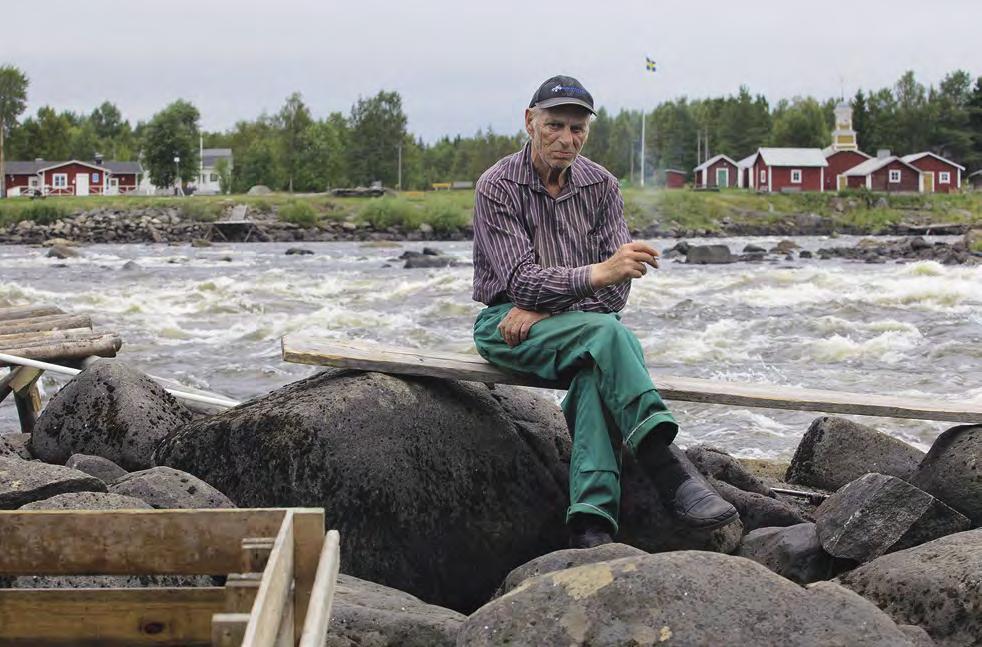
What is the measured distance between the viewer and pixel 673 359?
14.0 metres

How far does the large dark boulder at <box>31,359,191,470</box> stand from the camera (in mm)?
6141

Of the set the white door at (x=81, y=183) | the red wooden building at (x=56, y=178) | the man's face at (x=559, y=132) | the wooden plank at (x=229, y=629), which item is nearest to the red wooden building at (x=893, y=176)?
the red wooden building at (x=56, y=178)

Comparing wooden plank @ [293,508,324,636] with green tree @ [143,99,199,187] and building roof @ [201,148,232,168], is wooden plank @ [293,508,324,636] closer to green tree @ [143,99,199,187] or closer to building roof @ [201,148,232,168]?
green tree @ [143,99,199,187]

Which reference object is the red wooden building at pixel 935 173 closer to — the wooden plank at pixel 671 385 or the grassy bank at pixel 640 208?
the grassy bank at pixel 640 208

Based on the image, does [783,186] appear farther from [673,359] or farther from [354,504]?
[354,504]

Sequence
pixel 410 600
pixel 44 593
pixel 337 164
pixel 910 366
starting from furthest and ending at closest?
pixel 337 164, pixel 910 366, pixel 410 600, pixel 44 593

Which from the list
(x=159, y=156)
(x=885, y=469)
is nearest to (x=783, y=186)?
(x=159, y=156)

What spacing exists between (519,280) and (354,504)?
3.73 ft

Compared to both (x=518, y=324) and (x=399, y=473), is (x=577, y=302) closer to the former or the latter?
(x=518, y=324)

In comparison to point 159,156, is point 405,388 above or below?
below

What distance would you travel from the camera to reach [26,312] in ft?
32.3

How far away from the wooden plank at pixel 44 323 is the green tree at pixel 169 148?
80.1m

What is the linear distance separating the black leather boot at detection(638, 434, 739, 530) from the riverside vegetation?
167 ft

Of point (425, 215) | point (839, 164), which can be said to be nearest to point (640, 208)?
point (425, 215)
